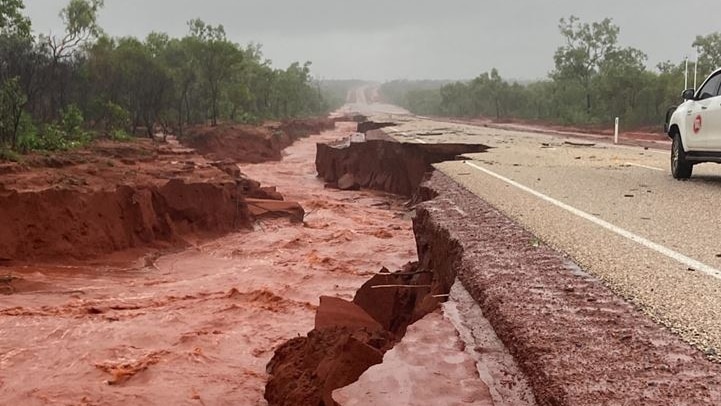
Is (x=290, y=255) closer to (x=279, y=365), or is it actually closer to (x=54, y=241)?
(x=54, y=241)

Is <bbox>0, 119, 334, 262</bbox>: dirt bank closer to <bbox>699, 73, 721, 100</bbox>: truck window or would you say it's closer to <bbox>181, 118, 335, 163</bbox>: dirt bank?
<bbox>699, 73, 721, 100</bbox>: truck window

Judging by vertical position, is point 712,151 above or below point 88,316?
above

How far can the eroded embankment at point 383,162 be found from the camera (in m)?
20.5

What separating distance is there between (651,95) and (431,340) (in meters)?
45.0

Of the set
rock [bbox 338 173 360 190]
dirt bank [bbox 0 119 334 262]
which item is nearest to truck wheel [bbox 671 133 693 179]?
dirt bank [bbox 0 119 334 262]

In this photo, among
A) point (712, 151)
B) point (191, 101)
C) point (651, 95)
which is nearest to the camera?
point (712, 151)

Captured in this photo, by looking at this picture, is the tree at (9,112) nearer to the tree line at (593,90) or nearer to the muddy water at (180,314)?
the muddy water at (180,314)

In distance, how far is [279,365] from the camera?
7.05 m

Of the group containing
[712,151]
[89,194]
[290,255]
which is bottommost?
[290,255]

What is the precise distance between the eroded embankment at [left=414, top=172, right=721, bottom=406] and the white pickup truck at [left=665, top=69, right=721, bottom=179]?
5.15 m

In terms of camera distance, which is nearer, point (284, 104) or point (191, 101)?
point (191, 101)

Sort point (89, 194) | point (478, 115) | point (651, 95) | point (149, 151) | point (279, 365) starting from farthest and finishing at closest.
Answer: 1. point (478, 115)
2. point (651, 95)
3. point (149, 151)
4. point (89, 194)
5. point (279, 365)

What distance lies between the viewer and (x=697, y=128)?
1013 centimetres

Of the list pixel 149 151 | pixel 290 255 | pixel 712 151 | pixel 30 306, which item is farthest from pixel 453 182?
pixel 149 151
